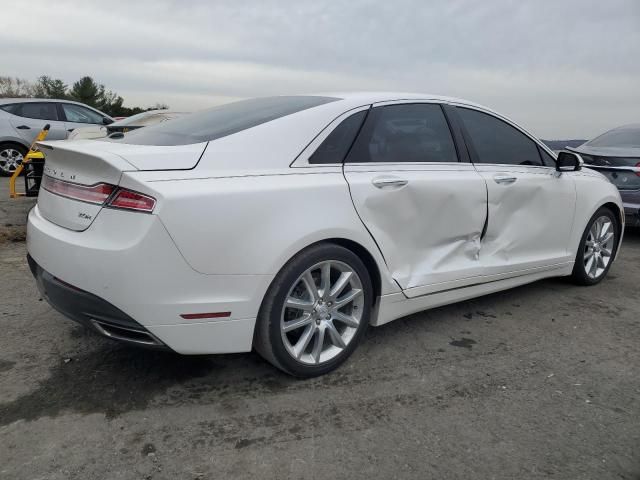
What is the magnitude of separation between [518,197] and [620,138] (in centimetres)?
440

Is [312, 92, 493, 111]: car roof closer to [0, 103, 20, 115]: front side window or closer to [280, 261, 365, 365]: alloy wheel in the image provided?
[280, 261, 365, 365]: alloy wheel

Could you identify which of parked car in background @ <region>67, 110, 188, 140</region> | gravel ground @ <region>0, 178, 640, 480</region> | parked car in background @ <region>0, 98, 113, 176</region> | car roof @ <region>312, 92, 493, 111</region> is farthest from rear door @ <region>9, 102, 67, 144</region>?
car roof @ <region>312, 92, 493, 111</region>

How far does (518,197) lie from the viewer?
3926 mm

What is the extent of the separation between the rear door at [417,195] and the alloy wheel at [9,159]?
9725 mm

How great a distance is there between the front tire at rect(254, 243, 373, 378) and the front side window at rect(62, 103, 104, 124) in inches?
385

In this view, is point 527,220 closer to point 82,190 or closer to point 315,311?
point 315,311

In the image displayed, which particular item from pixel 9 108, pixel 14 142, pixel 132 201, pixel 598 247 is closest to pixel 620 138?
pixel 598 247

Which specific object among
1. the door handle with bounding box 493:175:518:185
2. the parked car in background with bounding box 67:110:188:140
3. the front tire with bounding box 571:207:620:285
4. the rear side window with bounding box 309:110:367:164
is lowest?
the front tire with bounding box 571:207:620:285

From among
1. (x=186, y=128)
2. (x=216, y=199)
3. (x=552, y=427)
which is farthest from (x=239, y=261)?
(x=552, y=427)

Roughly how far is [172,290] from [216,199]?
44 centimetres

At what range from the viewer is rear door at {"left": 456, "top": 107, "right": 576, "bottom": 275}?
377 cm

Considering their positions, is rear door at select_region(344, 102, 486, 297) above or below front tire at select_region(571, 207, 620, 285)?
above

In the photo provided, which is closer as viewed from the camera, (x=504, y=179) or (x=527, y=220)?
(x=504, y=179)

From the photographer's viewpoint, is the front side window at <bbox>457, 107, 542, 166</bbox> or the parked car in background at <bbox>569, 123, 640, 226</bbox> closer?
the front side window at <bbox>457, 107, 542, 166</bbox>
